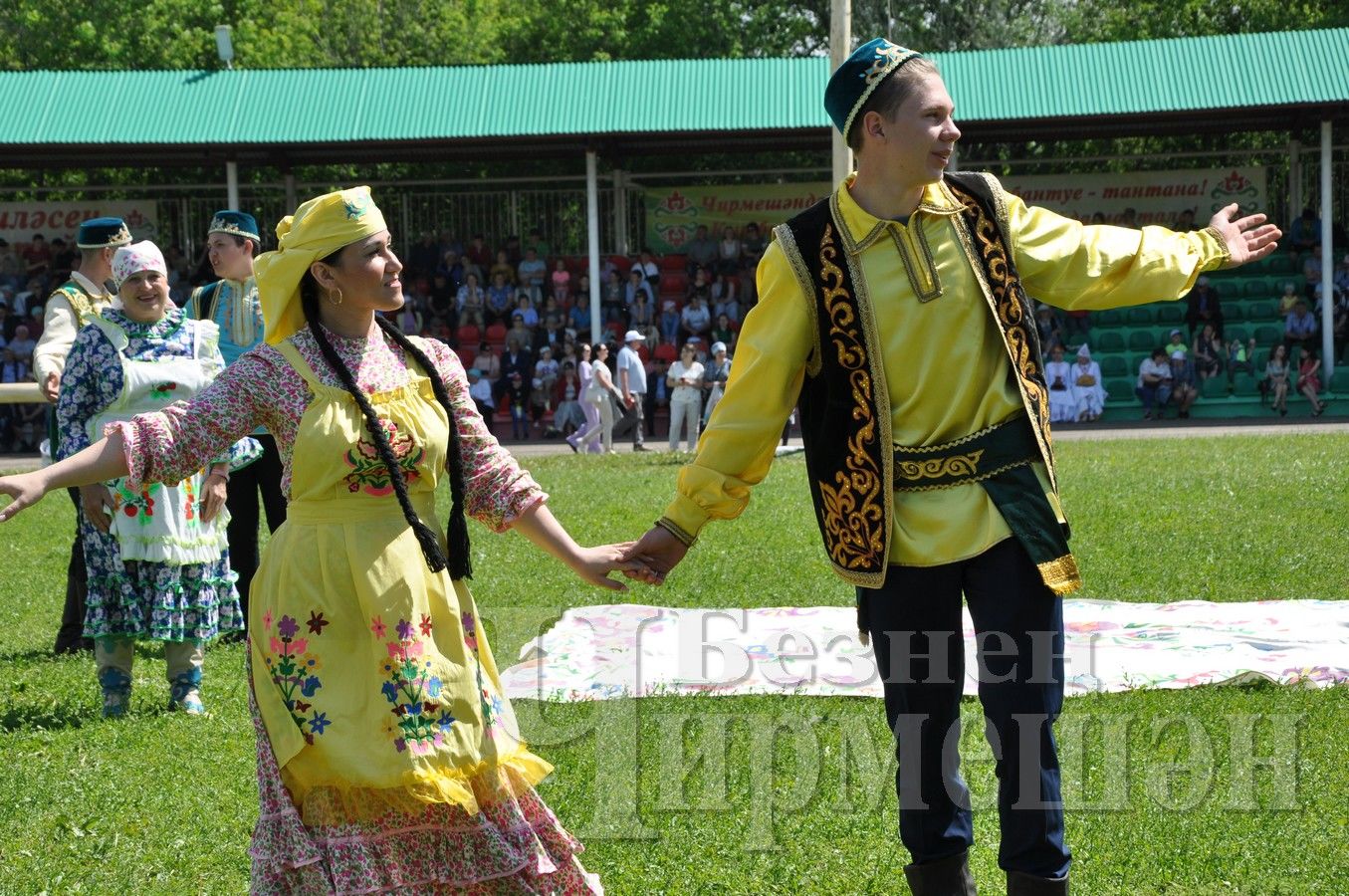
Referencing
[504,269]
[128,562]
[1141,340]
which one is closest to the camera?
[128,562]

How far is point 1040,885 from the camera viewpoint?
12.0 ft

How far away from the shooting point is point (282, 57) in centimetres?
Answer: 4331

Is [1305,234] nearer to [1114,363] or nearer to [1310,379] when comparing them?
[1310,379]

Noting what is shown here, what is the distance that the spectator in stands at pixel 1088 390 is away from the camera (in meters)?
24.7

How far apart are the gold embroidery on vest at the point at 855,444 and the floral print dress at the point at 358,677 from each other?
3.25 feet

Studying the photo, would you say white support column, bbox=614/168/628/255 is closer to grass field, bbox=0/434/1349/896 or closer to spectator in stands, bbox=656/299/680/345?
spectator in stands, bbox=656/299/680/345

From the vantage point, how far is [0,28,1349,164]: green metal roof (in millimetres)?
24859

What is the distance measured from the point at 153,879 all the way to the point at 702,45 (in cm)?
4265

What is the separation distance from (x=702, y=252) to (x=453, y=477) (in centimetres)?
2476

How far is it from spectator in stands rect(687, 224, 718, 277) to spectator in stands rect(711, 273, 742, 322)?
61cm

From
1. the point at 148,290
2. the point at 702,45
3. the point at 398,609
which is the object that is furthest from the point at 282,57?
the point at 398,609

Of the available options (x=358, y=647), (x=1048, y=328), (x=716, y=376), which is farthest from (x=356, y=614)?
(x=1048, y=328)

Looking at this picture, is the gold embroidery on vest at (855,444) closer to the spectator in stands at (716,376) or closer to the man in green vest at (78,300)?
the man in green vest at (78,300)

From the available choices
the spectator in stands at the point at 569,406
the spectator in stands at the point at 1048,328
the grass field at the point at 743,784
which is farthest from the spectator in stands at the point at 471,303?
the grass field at the point at 743,784
